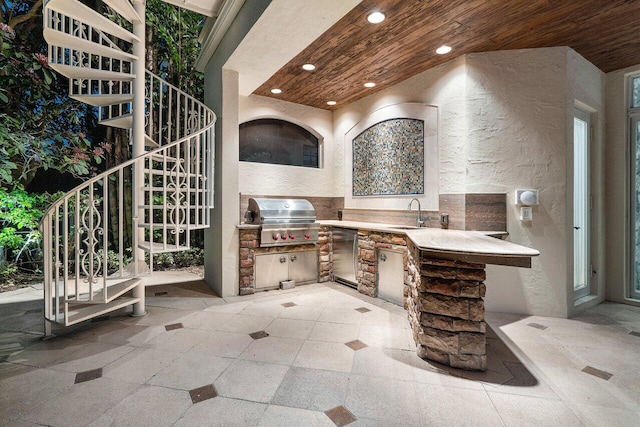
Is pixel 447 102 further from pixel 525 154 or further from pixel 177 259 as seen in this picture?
pixel 177 259

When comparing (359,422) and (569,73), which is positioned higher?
(569,73)

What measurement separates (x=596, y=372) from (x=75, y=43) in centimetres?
478

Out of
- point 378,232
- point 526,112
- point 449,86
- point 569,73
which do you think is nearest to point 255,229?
point 378,232

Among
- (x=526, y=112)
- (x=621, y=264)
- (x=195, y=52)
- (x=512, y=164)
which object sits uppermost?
(x=195, y=52)

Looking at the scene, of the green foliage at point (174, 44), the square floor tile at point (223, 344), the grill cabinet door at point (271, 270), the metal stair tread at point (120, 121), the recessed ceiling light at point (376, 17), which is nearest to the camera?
the square floor tile at point (223, 344)

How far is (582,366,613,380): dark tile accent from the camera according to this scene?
1984mm

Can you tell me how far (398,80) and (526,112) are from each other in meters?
1.56

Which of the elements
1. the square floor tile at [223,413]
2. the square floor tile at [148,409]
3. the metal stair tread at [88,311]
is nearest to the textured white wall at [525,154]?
the square floor tile at [223,413]

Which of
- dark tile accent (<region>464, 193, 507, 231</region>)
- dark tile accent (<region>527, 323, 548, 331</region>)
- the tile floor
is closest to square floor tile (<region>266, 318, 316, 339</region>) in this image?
the tile floor

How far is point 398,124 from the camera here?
12.9 feet

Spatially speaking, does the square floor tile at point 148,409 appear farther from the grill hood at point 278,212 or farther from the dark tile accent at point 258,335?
the grill hood at point 278,212

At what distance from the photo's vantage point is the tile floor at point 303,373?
5.24 ft

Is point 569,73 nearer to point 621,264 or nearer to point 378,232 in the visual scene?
point 621,264

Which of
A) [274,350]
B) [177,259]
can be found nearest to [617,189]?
[274,350]
